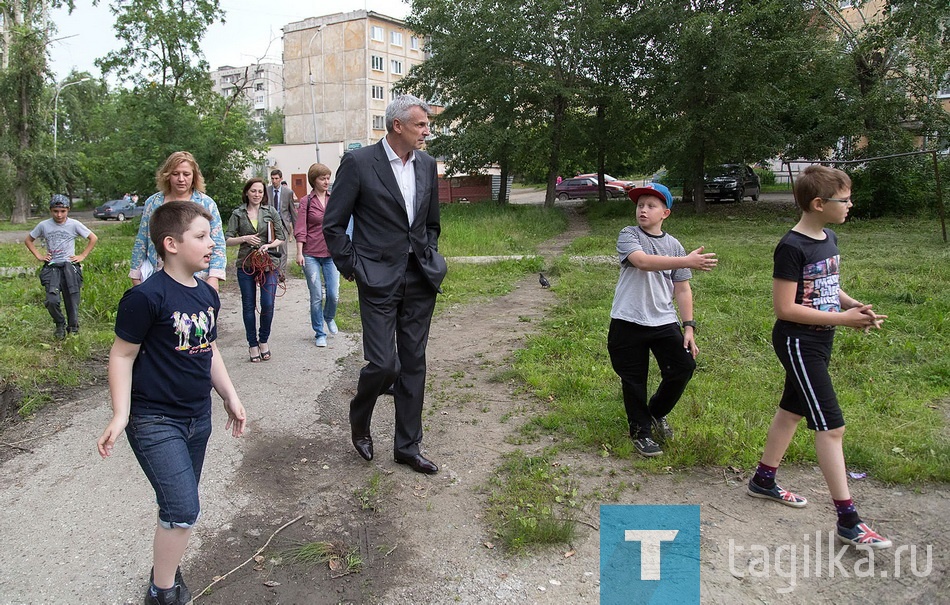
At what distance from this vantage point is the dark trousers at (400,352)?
4051mm

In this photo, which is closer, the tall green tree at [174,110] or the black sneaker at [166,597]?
the black sneaker at [166,597]

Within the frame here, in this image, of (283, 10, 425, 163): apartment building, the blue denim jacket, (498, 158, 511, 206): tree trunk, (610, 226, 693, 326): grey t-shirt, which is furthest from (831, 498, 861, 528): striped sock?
(283, 10, 425, 163): apartment building

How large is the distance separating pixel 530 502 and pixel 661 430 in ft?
3.79

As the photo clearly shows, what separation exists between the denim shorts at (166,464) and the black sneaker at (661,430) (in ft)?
9.33

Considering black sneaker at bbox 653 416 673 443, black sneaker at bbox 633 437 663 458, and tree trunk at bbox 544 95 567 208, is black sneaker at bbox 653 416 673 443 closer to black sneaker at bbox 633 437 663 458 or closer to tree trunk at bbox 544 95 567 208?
black sneaker at bbox 633 437 663 458

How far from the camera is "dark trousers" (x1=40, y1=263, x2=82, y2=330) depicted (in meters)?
7.64

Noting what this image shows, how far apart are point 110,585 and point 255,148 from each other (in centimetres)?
2700

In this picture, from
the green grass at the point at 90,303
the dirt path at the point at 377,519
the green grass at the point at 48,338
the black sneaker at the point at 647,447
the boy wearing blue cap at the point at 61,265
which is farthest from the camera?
the boy wearing blue cap at the point at 61,265

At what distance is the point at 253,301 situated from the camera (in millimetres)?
6840

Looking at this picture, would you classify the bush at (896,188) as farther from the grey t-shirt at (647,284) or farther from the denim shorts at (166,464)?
the denim shorts at (166,464)

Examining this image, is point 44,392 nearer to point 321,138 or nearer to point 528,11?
point 528,11

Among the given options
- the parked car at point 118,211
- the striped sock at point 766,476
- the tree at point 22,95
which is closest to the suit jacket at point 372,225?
the striped sock at point 766,476

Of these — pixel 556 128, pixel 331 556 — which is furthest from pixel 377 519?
pixel 556 128

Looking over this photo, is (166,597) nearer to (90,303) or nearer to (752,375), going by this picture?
(752,375)
